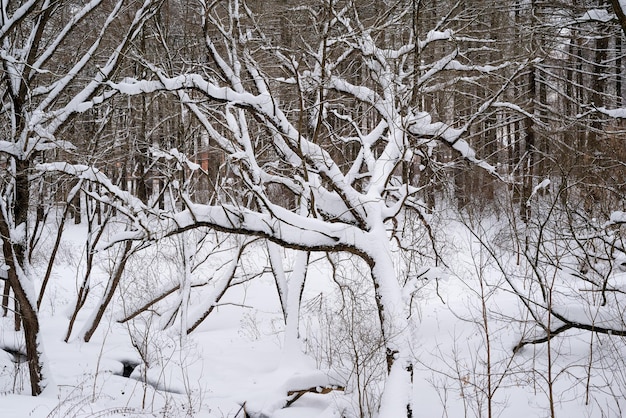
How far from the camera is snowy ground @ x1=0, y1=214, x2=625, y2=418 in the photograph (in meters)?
7.36

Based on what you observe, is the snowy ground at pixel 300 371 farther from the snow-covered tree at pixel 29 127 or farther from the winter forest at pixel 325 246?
the snow-covered tree at pixel 29 127

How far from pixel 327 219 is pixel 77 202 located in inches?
952

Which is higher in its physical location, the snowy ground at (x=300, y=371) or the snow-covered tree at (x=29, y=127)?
the snow-covered tree at (x=29, y=127)

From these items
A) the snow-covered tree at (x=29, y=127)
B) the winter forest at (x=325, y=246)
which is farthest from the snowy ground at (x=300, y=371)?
the snow-covered tree at (x=29, y=127)

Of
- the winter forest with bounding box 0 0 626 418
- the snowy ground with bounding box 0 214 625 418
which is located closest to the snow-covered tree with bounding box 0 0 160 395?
the winter forest with bounding box 0 0 626 418

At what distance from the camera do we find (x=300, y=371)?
948 centimetres

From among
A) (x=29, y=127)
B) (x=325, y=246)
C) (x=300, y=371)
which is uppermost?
(x=29, y=127)

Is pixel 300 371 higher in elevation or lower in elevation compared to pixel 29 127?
lower

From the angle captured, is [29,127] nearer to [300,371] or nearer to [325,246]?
[325,246]

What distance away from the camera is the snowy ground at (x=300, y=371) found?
7.36m

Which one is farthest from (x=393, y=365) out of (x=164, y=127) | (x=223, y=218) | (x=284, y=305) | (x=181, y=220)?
(x=164, y=127)

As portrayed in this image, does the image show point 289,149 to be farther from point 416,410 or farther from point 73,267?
point 73,267

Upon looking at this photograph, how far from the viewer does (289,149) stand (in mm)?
9383

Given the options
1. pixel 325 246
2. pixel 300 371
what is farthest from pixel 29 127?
pixel 300 371
